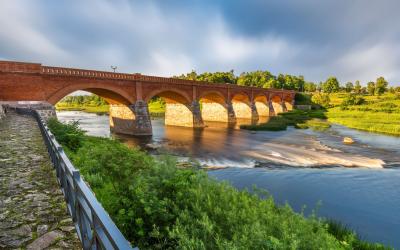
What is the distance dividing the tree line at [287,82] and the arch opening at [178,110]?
49.7 metres

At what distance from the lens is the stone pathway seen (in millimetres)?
3504

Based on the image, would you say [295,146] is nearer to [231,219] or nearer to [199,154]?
[199,154]

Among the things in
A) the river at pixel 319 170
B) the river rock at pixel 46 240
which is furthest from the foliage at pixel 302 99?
the river rock at pixel 46 240

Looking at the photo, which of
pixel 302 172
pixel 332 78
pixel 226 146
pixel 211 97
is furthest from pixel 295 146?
pixel 332 78

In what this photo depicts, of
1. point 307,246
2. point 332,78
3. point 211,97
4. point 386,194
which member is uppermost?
point 332,78

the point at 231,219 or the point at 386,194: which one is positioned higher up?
the point at 231,219

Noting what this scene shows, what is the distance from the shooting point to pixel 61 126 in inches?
549

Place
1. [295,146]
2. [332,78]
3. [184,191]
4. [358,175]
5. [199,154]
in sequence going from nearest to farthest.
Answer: [184,191]
[358,175]
[199,154]
[295,146]
[332,78]

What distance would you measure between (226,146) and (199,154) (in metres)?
4.50

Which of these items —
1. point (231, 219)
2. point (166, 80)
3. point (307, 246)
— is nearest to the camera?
point (307, 246)

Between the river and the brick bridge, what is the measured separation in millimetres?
4219

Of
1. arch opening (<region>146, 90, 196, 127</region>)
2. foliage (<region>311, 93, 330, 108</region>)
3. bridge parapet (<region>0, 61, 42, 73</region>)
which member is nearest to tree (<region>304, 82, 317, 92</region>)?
foliage (<region>311, 93, 330, 108</region>)

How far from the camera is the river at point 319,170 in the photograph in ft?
36.9

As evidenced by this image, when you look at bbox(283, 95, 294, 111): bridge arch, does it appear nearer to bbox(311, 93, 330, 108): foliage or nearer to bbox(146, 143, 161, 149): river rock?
bbox(311, 93, 330, 108): foliage
